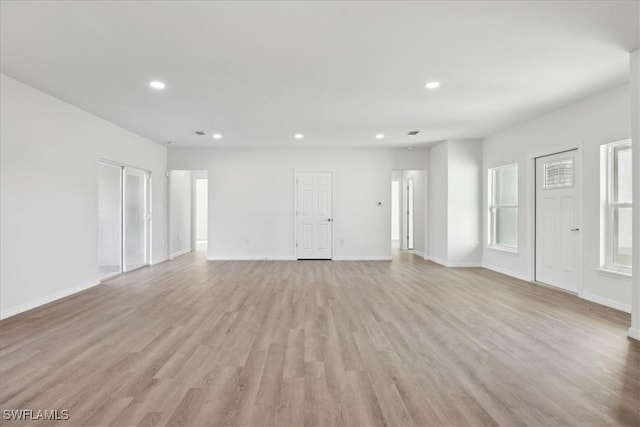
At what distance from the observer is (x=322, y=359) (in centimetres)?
250

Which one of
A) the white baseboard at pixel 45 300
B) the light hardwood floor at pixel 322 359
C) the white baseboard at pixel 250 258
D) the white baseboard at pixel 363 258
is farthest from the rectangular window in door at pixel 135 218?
the white baseboard at pixel 363 258

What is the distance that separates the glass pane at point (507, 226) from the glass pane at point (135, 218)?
286 inches

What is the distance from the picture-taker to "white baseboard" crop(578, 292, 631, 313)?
372cm

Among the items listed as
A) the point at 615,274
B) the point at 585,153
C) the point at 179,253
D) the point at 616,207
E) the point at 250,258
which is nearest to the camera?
the point at 615,274

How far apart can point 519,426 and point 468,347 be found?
1.04m

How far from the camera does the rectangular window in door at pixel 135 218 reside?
6.11 m

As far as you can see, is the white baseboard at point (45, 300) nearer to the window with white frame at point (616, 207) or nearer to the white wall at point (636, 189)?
the white wall at point (636, 189)

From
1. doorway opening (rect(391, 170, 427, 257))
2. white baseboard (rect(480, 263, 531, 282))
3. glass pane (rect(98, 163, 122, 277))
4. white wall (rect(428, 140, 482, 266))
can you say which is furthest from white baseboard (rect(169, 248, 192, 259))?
white baseboard (rect(480, 263, 531, 282))

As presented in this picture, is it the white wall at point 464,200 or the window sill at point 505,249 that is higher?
the white wall at point 464,200

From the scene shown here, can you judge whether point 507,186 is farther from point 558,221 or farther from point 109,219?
point 109,219

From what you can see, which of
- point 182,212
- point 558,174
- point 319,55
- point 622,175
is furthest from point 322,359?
point 182,212

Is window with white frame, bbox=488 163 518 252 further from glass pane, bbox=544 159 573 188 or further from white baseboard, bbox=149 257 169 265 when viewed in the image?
white baseboard, bbox=149 257 169 265

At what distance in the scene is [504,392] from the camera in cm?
205

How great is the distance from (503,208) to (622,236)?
241 centimetres
